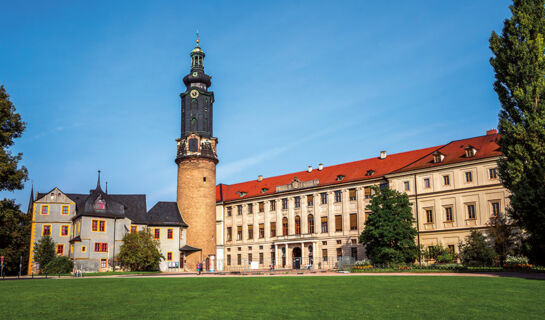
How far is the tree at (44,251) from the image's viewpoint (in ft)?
193

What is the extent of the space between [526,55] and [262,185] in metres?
50.3

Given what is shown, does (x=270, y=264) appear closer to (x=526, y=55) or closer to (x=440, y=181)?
(x=440, y=181)

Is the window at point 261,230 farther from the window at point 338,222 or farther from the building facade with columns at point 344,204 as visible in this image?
the window at point 338,222

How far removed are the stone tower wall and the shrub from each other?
15.7 meters

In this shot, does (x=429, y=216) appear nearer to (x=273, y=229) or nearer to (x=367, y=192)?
(x=367, y=192)

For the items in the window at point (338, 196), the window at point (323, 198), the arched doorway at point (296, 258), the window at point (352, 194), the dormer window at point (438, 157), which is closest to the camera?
the dormer window at point (438, 157)

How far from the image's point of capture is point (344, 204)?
6309cm

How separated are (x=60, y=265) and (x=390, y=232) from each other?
37116mm

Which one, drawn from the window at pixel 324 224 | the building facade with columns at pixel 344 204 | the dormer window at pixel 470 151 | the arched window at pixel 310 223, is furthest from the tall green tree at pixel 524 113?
the arched window at pixel 310 223

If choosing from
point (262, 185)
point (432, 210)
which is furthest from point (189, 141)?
point (432, 210)

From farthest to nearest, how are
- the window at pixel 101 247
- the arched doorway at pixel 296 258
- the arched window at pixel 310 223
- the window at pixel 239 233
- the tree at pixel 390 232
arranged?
the window at pixel 239 233, the arched window at pixel 310 223, the arched doorway at pixel 296 258, the window at pixel 101 247, the tree at pixel 390 232

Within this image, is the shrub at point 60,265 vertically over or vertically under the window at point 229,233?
under

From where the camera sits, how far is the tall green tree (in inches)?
1120

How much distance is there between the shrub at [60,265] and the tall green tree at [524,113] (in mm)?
→ 47295
